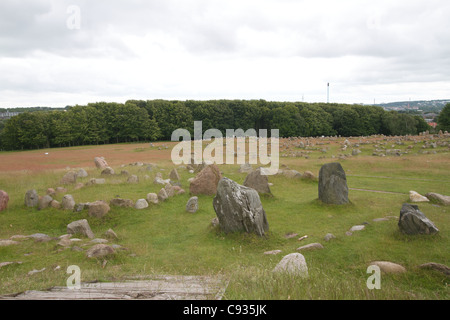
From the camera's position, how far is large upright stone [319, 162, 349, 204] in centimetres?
1509

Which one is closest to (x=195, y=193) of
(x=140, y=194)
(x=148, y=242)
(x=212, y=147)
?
(x=140, y=194)

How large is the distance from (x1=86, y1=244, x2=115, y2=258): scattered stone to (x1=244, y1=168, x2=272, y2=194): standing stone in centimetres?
926

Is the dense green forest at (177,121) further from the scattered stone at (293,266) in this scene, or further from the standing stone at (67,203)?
the scattered stone at (293,266)

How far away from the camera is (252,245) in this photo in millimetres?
10758

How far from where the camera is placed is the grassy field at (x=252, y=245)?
6.02 metres

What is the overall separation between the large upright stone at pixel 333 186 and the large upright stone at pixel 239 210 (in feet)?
16.3

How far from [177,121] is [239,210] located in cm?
6209

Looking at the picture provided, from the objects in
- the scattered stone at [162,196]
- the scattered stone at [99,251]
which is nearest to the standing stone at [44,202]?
the scattered stone at [162,196]

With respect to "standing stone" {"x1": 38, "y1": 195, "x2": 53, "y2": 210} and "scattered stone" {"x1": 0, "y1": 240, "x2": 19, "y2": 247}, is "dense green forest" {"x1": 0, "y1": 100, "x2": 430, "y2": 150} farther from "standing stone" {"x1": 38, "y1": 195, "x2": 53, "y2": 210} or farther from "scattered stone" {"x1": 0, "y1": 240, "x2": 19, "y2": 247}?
"scattered stone" {"x1": 0, "y1": 240, "x2": 19, "y2": 247}

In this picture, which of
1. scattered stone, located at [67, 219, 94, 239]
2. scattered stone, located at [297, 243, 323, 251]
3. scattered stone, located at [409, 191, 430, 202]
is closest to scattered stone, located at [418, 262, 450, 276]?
scattered stone, located at [297, 243, 323, 251]

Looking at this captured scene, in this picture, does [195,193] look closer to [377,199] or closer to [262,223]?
[262,223]
